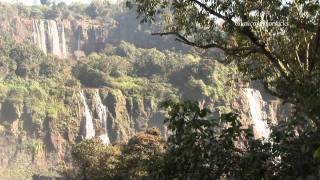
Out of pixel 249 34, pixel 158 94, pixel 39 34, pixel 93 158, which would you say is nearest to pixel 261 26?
pixel 249 34

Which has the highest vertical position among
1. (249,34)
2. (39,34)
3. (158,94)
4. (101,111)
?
(249,34)

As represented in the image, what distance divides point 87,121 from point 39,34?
35.8 metres

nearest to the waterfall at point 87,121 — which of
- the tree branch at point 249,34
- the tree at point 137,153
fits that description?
the tree at point 137,153

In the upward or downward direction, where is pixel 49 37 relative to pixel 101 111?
upward

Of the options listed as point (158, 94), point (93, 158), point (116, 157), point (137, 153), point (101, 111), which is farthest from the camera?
point (158, 94)

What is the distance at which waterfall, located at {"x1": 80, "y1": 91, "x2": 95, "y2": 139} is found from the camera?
5833 centimetres

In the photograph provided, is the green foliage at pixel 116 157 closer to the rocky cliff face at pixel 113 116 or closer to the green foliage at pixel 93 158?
the green foliage at pixel 93 158

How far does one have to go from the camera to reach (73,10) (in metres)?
114

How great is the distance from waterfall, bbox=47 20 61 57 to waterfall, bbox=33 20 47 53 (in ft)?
4.84

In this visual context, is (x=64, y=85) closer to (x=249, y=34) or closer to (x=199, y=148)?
(x=249, y=34)

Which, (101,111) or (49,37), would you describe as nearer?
(101,111)

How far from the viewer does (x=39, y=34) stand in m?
89.5

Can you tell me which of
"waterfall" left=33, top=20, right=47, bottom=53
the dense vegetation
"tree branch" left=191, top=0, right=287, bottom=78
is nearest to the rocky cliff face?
the dense vegetation

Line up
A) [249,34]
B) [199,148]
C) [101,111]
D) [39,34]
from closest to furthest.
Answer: [199,148]
[249,34]
[101,111]
[39,34]
